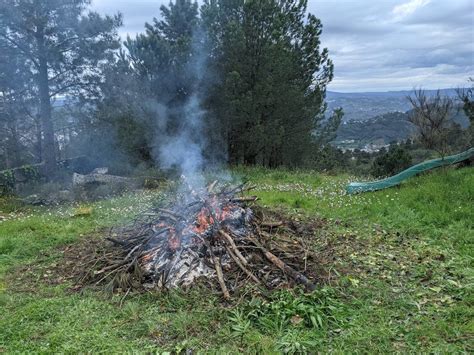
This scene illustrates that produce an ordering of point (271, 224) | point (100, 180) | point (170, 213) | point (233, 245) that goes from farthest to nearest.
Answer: point (100, 180) → point (271, 224) → point (170, 213) → point (233, 245)

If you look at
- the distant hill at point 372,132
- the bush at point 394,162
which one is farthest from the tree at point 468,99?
the distant hill at point 372,132

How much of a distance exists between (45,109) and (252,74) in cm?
783

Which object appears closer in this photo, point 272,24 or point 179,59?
point 179,59

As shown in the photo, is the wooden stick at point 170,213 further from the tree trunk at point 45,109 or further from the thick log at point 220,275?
the tree trunk at point 45,109

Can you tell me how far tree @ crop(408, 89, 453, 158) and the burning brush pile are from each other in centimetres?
931

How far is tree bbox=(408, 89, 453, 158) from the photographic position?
13.5 meters

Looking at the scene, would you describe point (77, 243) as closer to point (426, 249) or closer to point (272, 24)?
point (426, 249)

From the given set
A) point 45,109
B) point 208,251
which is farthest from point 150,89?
point 208,251

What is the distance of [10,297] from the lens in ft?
16.1

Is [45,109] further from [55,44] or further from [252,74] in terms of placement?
[252,74]

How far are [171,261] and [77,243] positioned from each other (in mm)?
2720

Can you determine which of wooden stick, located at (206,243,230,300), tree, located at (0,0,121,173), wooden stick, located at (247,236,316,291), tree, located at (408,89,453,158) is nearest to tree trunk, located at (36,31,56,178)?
tree, located at (0,0,121,173)

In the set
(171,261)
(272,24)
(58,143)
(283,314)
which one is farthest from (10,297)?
(58,143)

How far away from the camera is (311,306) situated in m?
4.15
